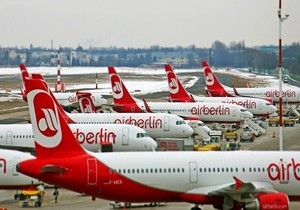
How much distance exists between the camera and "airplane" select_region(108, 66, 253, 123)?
283ft

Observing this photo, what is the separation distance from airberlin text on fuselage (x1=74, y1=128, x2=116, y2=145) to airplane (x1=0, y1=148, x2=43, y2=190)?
14.0m

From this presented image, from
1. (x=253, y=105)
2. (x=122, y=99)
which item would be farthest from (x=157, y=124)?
(x=253, y=105)

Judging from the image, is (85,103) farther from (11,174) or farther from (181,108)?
(11,174)

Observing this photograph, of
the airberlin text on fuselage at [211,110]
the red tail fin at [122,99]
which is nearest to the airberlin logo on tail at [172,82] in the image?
the airberlin text on fuselage at [211,110]

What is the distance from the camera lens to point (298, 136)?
8256 centimetres

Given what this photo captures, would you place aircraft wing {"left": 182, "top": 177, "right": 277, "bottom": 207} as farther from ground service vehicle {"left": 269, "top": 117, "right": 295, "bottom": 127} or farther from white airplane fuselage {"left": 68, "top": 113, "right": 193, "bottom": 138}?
ground service vehicle {"left": 269, "top": 117, "right": 295, "bottom": 127}

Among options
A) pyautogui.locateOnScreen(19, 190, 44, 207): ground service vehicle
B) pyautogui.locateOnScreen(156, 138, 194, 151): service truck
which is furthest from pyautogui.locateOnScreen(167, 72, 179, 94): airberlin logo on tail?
pyautogui.locateOnScreen(19, 190, 44, 207): ground service vehicle

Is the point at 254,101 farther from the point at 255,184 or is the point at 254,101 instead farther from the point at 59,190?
the point at 255,184

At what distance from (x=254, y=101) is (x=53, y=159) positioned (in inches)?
2660

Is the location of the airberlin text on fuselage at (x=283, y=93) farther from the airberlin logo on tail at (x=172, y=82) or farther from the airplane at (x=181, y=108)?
the airplane at (x=181, y=108)

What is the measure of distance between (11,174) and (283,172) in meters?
15.7

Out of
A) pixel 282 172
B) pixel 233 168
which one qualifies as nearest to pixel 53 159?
pixel 233 168

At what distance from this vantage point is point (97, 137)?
57.3 metres

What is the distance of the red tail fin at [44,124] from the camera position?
113 ft
